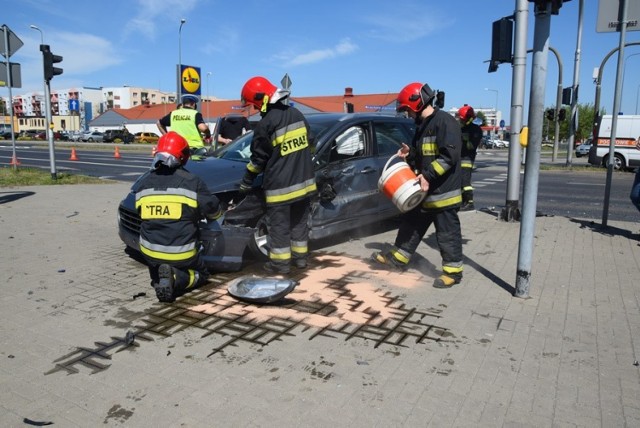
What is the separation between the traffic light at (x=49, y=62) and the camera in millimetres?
11883

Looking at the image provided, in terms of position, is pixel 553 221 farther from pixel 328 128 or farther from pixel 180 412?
pixel 180 412

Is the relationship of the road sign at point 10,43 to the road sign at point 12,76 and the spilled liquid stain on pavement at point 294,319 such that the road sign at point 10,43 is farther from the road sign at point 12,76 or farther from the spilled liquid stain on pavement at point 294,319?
the spilled liquid stain on pavement at point 294,319

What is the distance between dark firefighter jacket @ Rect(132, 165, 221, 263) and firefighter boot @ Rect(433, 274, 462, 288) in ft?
7.18

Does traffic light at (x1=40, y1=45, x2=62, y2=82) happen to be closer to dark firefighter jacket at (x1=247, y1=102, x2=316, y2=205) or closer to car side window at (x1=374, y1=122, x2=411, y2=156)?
car side window at (x1=374, y1=122, x2=411, y2=156)

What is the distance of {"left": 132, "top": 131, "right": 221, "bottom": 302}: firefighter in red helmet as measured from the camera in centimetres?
425

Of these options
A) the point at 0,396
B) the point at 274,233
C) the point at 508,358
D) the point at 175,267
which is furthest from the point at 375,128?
the point at 0,396

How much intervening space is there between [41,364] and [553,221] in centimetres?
772

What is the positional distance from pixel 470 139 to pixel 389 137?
5.67 feet

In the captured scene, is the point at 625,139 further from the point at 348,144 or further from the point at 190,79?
the point at 348,144

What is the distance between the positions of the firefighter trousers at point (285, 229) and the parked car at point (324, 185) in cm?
24

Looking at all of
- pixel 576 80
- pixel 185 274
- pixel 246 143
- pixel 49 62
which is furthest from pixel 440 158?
pixel 576 80

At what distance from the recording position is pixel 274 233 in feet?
16.0

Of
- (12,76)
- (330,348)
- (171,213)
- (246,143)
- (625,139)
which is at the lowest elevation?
(330,348)

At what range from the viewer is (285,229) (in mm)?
4902
